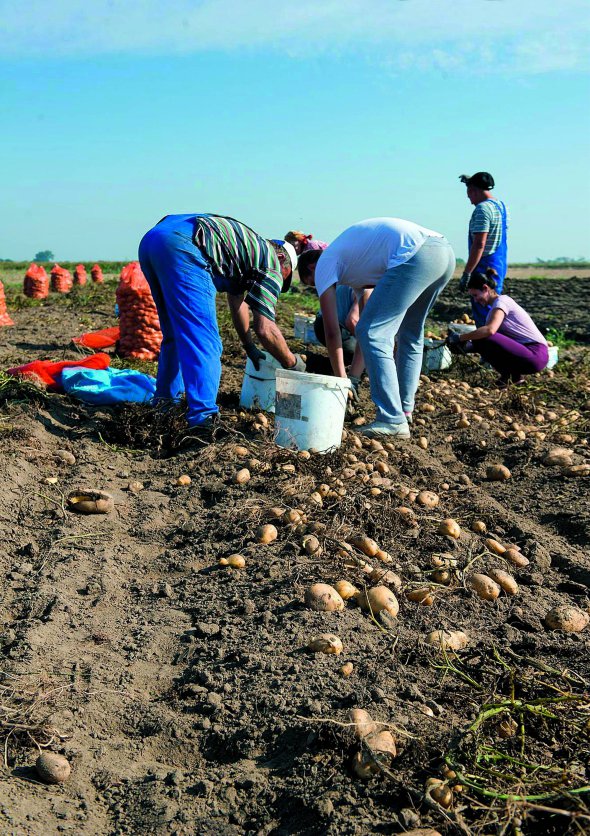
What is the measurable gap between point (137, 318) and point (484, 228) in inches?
111

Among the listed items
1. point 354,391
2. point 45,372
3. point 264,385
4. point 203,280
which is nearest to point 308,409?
point 264,385

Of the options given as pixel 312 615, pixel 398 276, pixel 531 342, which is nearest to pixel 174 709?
pixel 312 615

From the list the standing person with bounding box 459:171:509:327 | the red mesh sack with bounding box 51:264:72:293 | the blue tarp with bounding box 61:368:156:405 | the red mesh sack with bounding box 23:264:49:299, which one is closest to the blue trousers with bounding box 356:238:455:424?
the blue tarp with bounding box 61:368:156:405

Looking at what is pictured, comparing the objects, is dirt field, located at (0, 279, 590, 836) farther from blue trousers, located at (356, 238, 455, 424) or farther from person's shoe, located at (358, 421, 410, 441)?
blue trousers, located at (356, 238, 455, 424)

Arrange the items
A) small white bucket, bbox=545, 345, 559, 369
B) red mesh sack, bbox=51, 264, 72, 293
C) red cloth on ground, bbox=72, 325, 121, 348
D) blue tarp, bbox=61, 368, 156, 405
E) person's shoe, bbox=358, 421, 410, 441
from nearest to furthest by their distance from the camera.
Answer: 1. person's shoe, bbox=358, 421, 410, 441
2. blue tarp, bbox=61, 368, 156, 405
3. red cloth on ground, bbox=72, 325, 121, 348
4. small white bucket, bbox=545, 345, 559, 369
5. red mesh sack, bbox=51, 264, 72, 293

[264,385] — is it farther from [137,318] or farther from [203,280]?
[137,318]

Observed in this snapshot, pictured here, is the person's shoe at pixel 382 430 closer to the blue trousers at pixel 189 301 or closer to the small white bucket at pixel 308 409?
the small white bucket at pixel 308 409

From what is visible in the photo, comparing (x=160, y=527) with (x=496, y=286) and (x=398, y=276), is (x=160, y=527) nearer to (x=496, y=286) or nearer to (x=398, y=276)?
(x=398, y=276)

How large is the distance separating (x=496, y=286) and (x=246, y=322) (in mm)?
2474

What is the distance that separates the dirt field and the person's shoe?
125mm

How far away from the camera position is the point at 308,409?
4.05 meters

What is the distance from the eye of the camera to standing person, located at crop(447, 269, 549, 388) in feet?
19.8

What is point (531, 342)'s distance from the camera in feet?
20.2

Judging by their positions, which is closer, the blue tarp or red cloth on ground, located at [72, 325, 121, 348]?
the blue tarp
